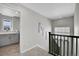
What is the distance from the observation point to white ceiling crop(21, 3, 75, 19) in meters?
1.69

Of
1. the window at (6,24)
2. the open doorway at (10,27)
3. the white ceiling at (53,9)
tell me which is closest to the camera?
the white ceiling at (53,9)

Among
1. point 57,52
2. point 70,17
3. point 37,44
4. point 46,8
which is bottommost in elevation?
point 57,52

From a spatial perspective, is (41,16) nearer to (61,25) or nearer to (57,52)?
(61,25)

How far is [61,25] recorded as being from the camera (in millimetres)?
1802

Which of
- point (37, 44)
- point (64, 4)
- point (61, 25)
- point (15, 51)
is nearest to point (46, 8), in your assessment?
point (64, 4)

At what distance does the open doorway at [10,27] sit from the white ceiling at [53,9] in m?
0.40

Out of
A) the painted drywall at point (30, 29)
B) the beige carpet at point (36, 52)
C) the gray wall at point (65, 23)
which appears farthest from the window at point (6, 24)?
the gray wall at point (65, 23)

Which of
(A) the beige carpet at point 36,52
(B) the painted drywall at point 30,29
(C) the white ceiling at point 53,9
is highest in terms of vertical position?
(C) the white ceiling at point 53,9

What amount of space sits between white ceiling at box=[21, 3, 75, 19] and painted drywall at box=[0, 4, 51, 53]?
115mm

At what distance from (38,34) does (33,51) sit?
0.39 meters

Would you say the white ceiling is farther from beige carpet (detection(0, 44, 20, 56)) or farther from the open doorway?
beige carpet (detection(0, 44, 20, 56))

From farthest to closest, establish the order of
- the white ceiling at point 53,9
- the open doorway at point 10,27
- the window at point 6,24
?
1. the window at point 6,24
2. the open doorway at point 10,27
3. the white ceiling at point 53,9

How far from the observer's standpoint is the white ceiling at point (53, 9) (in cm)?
169

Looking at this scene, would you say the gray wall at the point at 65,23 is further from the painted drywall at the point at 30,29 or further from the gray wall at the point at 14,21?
the gray wall at the point at 14,21
